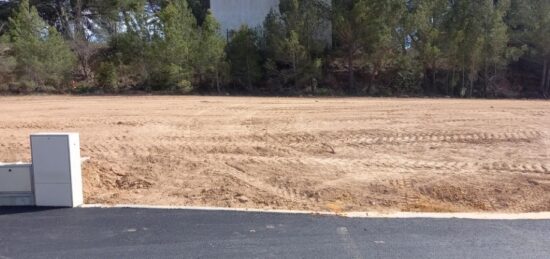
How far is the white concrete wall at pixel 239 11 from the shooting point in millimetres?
35500

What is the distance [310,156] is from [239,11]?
2558cm

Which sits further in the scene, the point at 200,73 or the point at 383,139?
the point at 200,73

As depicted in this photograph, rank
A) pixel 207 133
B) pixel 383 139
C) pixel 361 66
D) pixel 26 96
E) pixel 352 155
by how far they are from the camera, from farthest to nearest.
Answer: pixel 361 66
pixel 26 96
pixel 207 133
pixel 383 139
pixel 352 155

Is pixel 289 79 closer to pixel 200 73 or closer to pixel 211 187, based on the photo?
pixel 200 73

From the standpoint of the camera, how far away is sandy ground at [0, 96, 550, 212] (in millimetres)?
8523

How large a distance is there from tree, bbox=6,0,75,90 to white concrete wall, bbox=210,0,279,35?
9771 mm

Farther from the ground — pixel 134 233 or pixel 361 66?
pixel 361 66

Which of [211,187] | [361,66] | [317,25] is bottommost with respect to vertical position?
[211,187]

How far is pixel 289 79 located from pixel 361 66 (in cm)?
461

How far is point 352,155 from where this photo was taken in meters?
11.7

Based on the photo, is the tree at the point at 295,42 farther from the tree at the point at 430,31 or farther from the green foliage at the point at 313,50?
the tree at the point at 430,31

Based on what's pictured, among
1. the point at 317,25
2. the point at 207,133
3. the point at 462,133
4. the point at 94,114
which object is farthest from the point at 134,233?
the point at 317,25

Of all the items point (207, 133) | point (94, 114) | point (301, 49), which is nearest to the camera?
point (207, 133)

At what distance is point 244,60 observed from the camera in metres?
30.7
